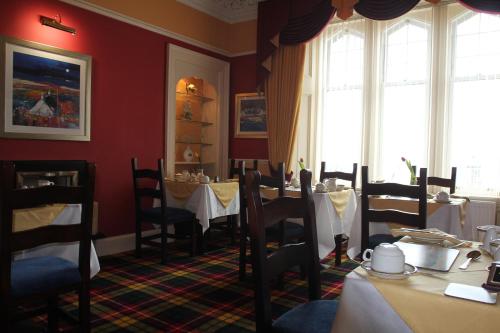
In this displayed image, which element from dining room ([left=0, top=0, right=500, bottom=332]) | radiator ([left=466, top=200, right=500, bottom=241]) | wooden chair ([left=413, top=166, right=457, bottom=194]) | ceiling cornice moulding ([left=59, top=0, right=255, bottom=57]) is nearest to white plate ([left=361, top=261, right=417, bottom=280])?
dining room ([left=0, top=0, right=500, bottom=332])

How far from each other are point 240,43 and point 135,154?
2521 mm

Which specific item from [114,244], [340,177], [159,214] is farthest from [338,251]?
[114,244]

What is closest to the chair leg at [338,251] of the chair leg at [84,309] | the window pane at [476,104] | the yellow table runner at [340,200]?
the yellow table runner at [340,200]

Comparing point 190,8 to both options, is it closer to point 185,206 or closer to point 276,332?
point 185,206

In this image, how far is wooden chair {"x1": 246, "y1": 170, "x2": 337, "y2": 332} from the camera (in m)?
1.36

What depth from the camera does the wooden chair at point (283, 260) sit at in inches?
53.4

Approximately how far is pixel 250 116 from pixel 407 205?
10.6 feet

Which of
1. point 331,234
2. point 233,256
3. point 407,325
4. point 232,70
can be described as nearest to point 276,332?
point 407,325

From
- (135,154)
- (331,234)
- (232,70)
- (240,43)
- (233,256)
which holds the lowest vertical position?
(233,256)

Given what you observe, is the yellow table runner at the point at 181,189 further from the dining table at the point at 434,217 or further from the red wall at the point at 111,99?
the dining table at the point at 434,217

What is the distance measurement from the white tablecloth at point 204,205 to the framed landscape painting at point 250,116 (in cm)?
184

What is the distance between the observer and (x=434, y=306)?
98cm

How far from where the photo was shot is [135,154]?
4.72 meters

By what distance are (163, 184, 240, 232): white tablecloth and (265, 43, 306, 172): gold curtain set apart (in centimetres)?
150
